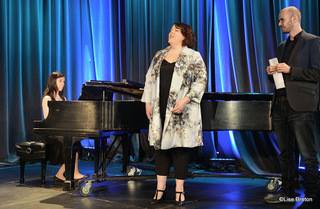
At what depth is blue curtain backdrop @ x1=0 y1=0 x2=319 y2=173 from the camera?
18.5ft

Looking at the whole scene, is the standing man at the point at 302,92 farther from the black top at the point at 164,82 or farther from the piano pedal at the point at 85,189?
the piano pedal at the point at 85,189

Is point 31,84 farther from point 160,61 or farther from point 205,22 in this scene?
point 160,61

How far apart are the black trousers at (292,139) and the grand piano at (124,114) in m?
0.53

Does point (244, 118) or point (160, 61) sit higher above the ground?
point (160, 61)

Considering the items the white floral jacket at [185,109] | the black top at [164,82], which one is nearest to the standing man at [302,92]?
the white floral jacket at [185,109]

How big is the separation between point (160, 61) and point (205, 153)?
2687 mm

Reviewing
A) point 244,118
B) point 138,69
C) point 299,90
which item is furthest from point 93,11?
point 299,90

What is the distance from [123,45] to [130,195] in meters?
3.29

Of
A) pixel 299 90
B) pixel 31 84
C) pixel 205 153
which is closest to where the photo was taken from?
pixel 299 90

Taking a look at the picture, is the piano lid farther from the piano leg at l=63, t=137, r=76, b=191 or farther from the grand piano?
the piano leg at l=63, t=137, r=76, b=191

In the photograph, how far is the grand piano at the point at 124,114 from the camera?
4.11m

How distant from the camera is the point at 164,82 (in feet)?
11.9

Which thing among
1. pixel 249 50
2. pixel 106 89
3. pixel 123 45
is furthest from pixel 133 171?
pixel 123 45

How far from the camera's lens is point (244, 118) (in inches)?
168
